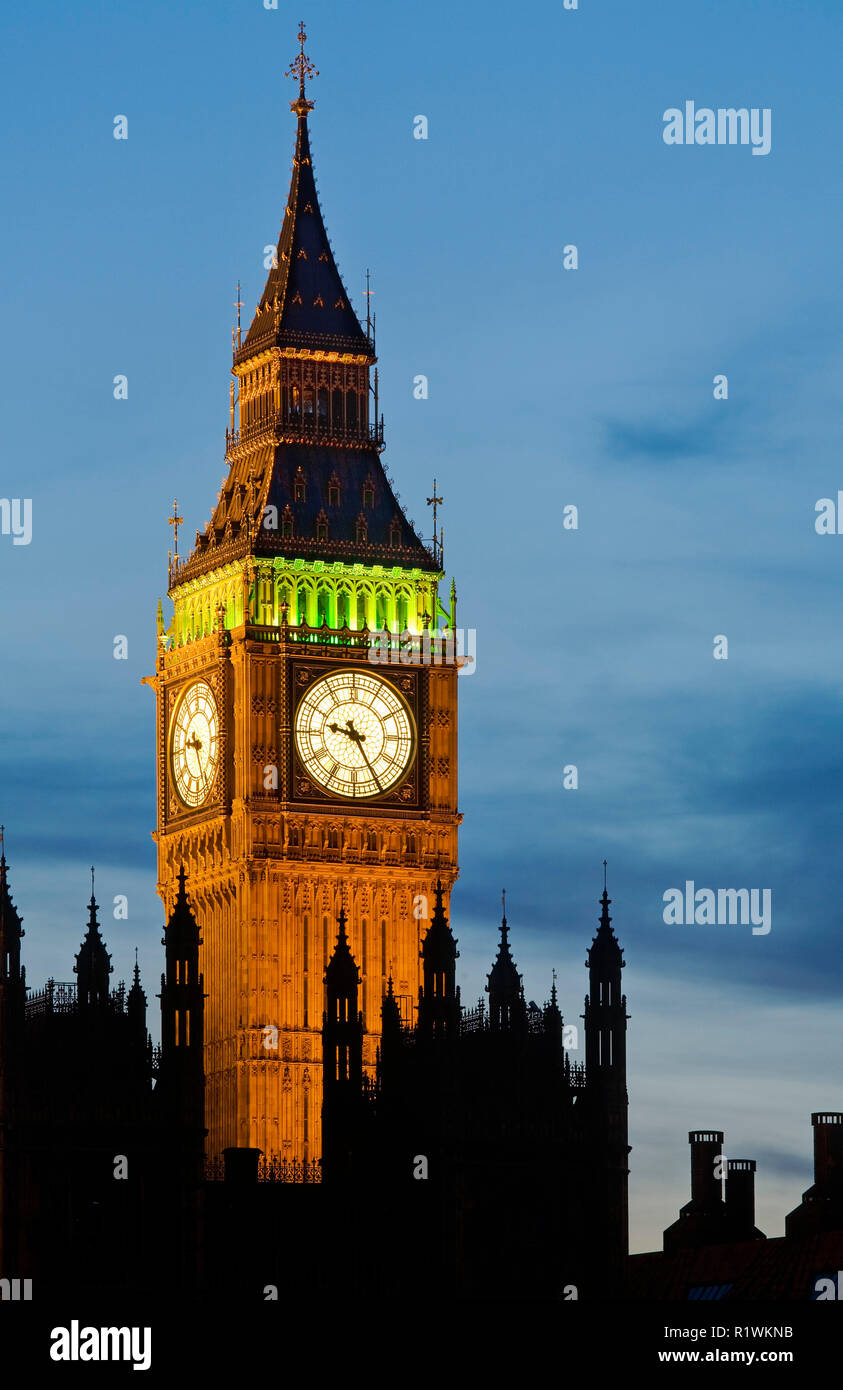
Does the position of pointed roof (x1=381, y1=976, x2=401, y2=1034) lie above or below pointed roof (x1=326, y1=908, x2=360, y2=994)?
below

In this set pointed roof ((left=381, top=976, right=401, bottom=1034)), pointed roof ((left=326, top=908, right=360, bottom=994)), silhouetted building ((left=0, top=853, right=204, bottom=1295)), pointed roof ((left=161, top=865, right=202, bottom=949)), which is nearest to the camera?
silhouetted building ((left=0, top=853, right=204, bottom=1295))

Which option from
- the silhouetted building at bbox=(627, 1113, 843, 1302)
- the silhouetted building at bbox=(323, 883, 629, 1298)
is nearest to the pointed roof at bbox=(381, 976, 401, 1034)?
the silhouetted building at bbox=(323, 883, 629, 1298)

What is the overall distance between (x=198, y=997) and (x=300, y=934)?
71.6 feet

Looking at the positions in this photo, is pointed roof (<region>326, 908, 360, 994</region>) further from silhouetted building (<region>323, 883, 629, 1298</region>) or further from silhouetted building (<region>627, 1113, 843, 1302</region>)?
silhouetted building (<region>627, 1113, 843, 1302</region>)

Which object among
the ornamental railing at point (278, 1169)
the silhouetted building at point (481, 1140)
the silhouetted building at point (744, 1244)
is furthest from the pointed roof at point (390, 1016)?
the silhouetted building at point (744, 1244)

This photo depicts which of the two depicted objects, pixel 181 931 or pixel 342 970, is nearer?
pixel 181 931

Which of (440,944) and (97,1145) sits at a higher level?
(440,944)

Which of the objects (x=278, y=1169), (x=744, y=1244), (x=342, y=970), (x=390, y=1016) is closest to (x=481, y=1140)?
(x=390, y=1016)

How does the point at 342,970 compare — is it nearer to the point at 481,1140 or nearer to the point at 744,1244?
the point at 481,1140

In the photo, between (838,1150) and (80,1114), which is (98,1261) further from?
(838,1150)

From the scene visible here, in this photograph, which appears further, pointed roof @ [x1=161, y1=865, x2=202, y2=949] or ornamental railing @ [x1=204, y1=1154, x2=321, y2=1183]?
ornamental railing @ [x1=204, y1=1154, x2=321, y2=1183]

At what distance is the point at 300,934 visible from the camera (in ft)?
653

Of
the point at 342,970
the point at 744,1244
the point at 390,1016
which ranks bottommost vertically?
the point at 744,1244
